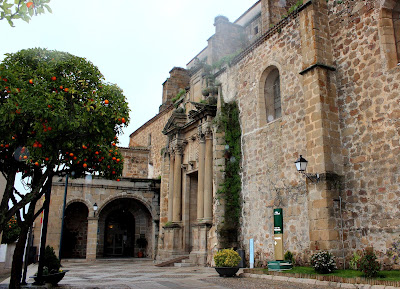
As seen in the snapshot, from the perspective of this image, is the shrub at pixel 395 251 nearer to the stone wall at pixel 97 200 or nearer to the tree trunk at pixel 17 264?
the tree trunk at pixel 17 264

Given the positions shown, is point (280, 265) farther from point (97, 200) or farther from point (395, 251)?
point (97, 200)

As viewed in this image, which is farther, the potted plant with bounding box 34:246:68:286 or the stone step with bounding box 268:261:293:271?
the stone step with bounding box 268:261:293:271

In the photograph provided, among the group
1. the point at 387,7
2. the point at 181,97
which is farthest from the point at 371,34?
the point at 181,97

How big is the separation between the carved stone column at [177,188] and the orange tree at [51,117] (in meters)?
11.1

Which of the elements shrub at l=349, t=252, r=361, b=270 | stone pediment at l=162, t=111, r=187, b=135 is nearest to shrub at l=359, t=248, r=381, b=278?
shrub at l=349, t=252, r=361, b=270

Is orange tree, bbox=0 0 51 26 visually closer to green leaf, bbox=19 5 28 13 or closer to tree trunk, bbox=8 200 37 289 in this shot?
Answer: green leaf, bbox=19 5 28 13

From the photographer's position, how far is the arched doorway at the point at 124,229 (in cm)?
2651

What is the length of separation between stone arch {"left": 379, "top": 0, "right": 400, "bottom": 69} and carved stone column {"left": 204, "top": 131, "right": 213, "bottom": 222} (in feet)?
29.3

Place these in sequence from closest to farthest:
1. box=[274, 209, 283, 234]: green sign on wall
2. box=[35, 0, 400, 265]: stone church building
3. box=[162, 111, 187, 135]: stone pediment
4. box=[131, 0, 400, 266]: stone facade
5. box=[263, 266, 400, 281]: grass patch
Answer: box=[263, 266, 400, 281]: grass patch → box=[131, 0, 400, 266]: stone facade → box=[35, 0, 400, 265]: stone church building → box=[274, 209, 283, 234]: green sign on wall → box=[162, 111, 187, 135]: stone pediment

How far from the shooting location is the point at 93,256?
23109 millimetres

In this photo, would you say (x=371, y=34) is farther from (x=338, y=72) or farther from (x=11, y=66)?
(x=11, y=66)

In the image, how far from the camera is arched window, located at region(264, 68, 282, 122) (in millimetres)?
14984

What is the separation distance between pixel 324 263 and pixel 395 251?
5.81ft

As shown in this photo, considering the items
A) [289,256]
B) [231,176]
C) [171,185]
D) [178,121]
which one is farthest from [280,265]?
[178,121]
